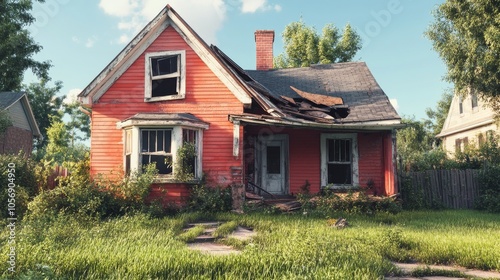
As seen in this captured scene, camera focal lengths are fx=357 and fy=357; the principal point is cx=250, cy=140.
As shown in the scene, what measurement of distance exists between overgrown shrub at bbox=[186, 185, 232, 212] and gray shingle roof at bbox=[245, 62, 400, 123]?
473 centimetres

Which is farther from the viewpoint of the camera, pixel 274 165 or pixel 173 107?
pixel 274 165

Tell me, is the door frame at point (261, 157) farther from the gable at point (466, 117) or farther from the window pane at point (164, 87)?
the gable at point (466, 117)

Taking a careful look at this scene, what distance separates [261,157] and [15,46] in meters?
17.3

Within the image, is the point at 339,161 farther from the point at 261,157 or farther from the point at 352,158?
the point at 261,157

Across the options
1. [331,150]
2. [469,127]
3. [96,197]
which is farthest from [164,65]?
[469,127]

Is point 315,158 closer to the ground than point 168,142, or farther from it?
closer to the ground

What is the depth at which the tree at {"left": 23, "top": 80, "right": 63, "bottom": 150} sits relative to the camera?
4756cm

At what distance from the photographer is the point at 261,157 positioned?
13648mm

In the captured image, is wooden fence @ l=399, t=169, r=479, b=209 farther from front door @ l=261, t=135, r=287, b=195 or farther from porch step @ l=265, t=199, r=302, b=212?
porch step @ l=265, t=199, r=302, b=212

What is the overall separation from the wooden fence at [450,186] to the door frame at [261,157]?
4578 millimetres

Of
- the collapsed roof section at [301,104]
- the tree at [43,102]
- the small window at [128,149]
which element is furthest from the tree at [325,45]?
the tree at [43,102]

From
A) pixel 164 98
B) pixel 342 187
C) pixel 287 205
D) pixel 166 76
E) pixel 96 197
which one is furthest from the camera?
pixel 342 187

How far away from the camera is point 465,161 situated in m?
16.6

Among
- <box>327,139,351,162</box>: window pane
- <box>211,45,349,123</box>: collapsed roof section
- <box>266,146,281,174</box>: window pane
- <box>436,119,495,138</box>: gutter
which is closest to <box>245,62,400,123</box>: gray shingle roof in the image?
<box>211,45,349,123</box>: collapsed roof section
